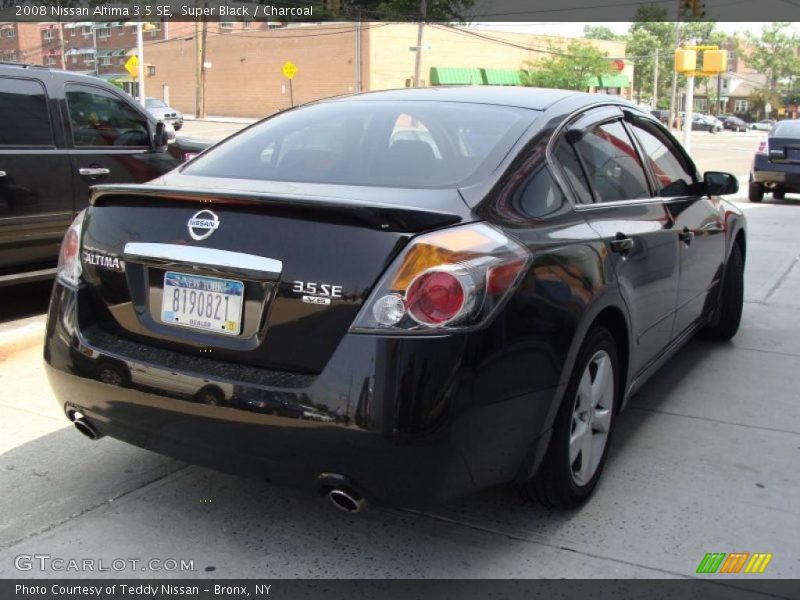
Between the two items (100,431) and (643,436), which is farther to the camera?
(643,436)

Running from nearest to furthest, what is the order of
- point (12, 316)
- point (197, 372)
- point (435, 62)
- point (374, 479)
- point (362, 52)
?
point (374, 479)
point (197, 372)
point (12, 316)
point (362, 52)
point (435, 62)

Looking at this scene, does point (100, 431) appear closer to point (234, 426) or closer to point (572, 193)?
point (234, 426)

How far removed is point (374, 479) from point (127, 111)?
17.4 feet

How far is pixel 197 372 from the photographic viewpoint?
2.71 m

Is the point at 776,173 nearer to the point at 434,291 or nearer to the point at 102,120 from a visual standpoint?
the point at 102,120

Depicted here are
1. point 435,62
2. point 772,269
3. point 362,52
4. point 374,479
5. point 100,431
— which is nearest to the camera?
point 374,479

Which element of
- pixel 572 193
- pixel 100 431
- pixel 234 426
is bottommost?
pixel 100 431

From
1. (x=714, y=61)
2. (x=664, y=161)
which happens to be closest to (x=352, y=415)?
(x=664, y=161)

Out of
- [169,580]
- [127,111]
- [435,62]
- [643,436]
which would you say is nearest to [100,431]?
[169,580]

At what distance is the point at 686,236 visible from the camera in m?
4.31

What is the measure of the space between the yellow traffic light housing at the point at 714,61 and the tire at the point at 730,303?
13.9 m

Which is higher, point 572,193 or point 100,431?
point 572,193

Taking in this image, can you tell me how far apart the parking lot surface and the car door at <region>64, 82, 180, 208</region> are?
246 centimetres

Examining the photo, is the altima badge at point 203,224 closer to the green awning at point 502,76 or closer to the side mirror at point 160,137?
the side mirror at point 160,137
